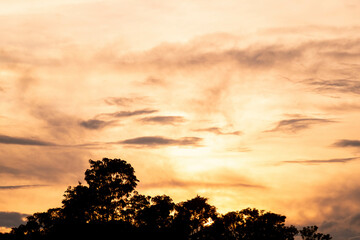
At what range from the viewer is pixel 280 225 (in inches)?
5472

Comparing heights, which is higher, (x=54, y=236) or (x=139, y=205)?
(x=139, y=205)

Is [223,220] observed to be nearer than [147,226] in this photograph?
No

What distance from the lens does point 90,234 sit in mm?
95875

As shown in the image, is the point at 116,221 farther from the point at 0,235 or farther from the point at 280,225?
the point at 280,225

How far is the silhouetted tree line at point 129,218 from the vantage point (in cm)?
10050

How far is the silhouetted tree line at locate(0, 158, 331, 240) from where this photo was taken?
330 ft

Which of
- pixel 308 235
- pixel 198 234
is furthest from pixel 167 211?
pixel 308 235

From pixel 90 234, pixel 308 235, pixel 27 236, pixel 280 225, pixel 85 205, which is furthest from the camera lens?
pixel 308 235

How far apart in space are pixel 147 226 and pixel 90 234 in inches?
670

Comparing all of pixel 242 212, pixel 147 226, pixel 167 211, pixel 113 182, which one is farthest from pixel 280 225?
pixel 113 182

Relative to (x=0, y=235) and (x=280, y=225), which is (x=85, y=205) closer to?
(x=0, y=235)

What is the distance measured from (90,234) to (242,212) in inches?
2193

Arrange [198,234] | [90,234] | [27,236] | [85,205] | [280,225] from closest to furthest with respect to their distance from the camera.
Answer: [90,234], [85,205], [27,236], [198,234], [280,225]

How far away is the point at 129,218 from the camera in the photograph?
10881cm
